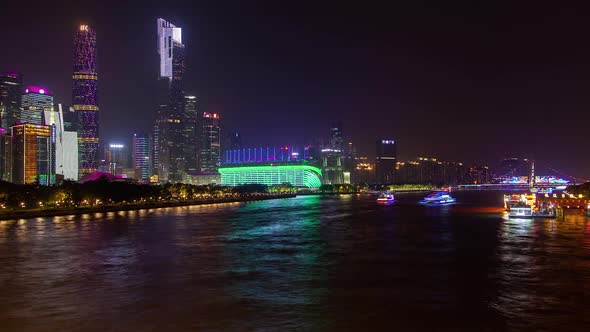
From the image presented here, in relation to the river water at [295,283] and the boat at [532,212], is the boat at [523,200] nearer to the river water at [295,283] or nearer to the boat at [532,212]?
the boat at [532,212]

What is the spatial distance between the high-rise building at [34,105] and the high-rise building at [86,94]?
1076cm

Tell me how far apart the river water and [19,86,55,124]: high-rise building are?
154759 millimetres

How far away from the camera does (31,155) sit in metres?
149

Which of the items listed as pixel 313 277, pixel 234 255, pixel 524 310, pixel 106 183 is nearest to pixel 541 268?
pixel 524 310

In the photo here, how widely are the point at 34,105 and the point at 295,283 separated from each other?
179792 mm

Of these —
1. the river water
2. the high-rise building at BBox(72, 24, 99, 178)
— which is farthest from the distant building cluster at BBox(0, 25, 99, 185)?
the river water

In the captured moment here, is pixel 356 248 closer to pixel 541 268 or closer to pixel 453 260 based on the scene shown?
pixel 453 260

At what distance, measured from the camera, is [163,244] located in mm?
30922

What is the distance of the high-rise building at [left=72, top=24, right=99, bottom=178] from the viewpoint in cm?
18575

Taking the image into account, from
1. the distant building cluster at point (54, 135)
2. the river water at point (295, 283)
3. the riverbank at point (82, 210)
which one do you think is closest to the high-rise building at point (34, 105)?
the distant building cluster at point (54, 135)

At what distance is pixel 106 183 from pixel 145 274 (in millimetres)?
61226

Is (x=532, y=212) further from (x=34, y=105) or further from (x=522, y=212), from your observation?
(x=34, y=105)

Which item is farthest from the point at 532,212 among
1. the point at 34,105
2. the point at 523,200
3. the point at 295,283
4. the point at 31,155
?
the point at 34,105

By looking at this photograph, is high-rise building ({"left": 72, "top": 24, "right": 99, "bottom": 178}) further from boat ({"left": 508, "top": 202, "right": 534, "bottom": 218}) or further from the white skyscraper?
boat ({"left": 508, "top": 202, "right": 534, "bottom": 218})
